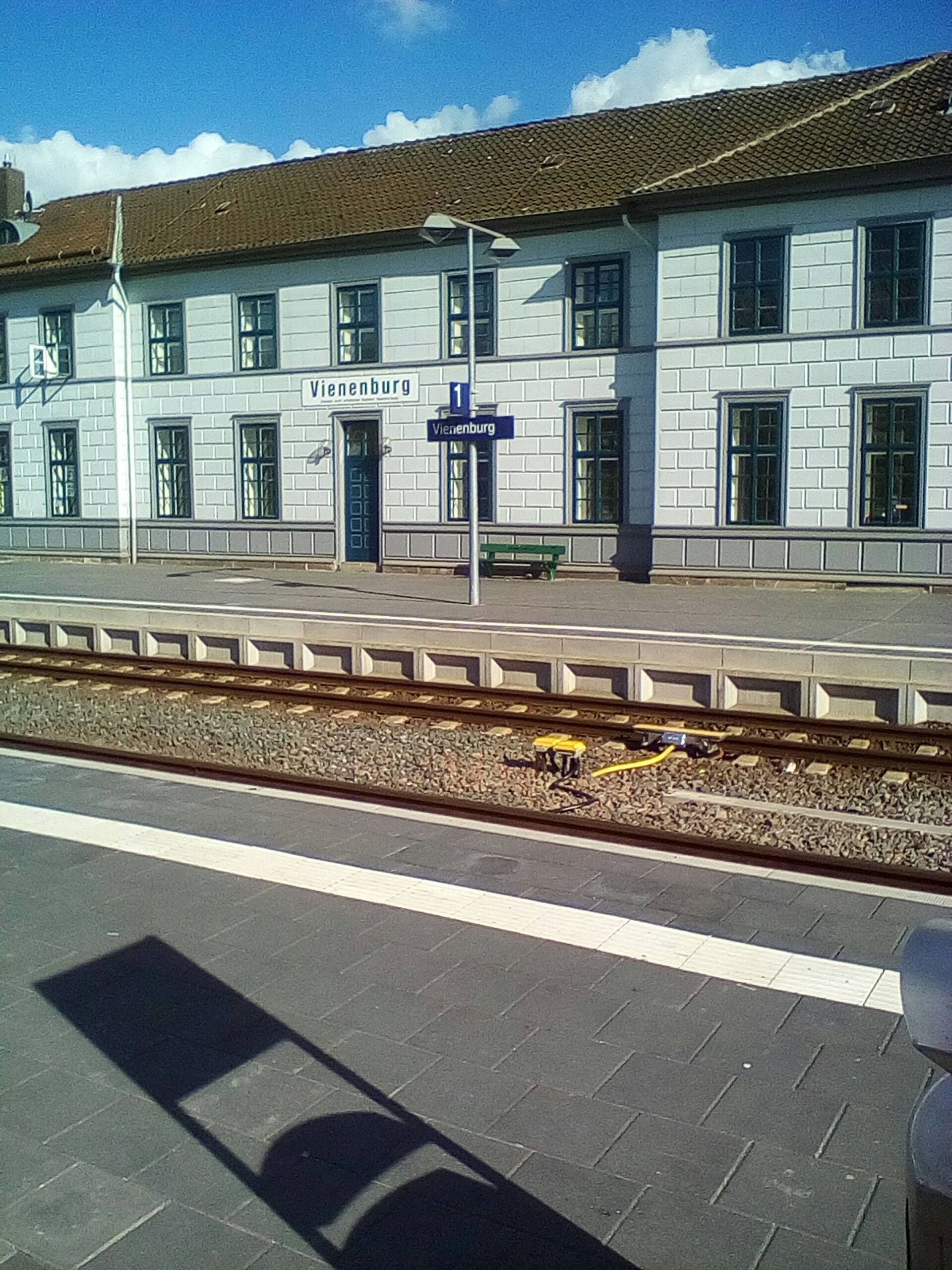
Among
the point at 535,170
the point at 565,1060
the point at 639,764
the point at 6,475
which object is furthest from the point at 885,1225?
the point at 6,475

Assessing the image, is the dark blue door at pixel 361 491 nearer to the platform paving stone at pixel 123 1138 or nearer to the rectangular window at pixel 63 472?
the rectangular window at pixel 63 472

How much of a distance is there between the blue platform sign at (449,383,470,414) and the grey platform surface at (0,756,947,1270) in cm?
1358

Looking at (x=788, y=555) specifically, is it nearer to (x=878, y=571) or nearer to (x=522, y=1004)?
(x=878, y=571)

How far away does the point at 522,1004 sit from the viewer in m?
4.87

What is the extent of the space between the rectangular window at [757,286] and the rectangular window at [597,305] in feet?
8.08

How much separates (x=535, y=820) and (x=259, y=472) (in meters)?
21.8

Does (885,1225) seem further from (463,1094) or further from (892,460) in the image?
(892,460)

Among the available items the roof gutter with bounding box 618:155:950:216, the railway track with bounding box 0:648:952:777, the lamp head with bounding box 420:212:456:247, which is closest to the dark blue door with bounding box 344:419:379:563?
the roof gutter with bounding box 618:155:950:216

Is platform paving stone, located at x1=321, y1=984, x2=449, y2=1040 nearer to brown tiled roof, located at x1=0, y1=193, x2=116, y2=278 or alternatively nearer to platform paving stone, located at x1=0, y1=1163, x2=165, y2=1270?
platform paving stone, located at x1=0, y1=1163, x2=165, y2=1270

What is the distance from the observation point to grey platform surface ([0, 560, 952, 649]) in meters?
15.2

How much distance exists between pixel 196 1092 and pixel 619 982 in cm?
184

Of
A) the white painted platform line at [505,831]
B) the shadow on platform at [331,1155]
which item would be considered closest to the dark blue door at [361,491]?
the white painted platform line at [505,831]

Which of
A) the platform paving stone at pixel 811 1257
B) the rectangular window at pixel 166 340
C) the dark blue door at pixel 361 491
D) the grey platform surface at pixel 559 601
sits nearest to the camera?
the platform paving stone at pixel 811 1257

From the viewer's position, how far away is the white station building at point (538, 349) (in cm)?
2108
